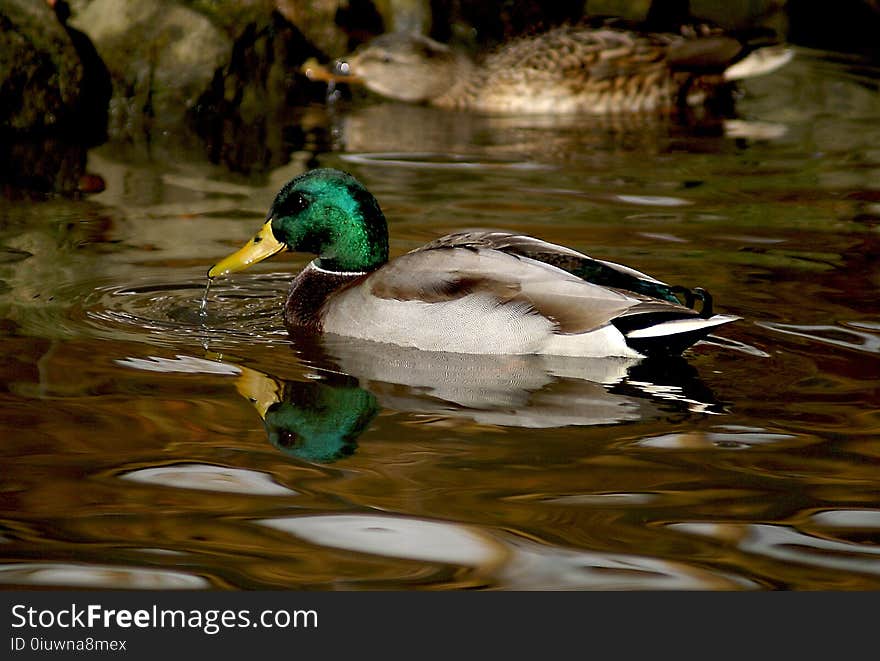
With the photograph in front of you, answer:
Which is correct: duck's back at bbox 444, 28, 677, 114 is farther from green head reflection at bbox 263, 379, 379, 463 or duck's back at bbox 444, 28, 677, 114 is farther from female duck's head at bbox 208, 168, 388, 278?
green head reflection at bbox 263, 379, 379, 463

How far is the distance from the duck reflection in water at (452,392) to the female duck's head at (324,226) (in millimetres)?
586

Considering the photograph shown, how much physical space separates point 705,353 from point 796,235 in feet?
7.41

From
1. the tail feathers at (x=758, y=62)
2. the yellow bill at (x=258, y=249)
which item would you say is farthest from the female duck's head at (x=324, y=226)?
the tail feathers at (x=758, y=62)

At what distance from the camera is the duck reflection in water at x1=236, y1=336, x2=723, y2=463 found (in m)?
4.98

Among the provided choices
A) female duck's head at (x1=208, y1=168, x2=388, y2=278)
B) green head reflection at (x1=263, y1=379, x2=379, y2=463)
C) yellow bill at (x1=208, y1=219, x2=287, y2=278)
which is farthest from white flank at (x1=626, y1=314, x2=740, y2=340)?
yellow bill at (x1=208, y1=219, x2=287, y2=278)

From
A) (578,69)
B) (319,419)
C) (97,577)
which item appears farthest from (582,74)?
(97,577)

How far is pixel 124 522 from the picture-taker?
13.4 feet

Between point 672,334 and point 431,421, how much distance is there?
1.01m

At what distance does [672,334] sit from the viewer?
5.48 meters

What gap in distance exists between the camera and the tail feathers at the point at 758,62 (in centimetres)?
1244

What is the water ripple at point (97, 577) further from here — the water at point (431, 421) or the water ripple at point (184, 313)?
the water ripple at point (184, 313)

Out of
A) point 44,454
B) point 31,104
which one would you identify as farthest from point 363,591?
point 31,104

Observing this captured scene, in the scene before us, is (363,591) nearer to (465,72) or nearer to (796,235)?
(796,235)

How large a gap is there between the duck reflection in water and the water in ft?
0.05
